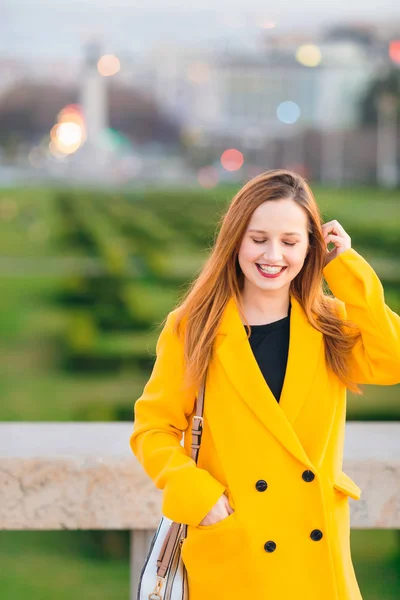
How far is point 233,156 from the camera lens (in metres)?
96.7

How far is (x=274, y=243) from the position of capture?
1.83 meters

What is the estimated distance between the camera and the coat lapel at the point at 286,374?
5.76ft

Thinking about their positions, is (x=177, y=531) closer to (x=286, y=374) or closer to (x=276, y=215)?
(x=286, y=374)

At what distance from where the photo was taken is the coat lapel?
69.2 inches

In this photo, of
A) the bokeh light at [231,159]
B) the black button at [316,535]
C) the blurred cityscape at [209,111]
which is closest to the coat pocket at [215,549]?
the black button at [316,535]

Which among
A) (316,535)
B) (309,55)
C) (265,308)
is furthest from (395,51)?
(316,535)

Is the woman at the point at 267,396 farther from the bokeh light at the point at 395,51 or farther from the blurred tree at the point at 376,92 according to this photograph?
the bokeh light at the point at 395,51

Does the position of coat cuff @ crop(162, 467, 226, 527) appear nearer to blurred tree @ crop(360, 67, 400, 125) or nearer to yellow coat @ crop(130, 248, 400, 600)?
yellow coat @ crop(130, 248, 400, 600)

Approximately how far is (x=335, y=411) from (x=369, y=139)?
252 feet

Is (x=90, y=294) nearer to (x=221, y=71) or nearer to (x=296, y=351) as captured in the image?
(x=296, y=351)

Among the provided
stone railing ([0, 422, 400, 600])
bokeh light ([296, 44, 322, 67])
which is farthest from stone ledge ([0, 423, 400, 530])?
bokeh light ([296, 44, 322, 67])

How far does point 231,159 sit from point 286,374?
95.6 metres

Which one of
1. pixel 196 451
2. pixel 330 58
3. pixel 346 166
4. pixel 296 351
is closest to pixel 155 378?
pixel 196 451

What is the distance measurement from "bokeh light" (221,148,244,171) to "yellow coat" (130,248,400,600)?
302 ft
